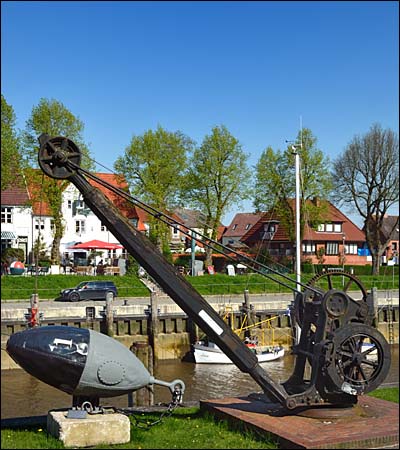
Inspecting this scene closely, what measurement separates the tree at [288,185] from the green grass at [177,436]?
1563 cm

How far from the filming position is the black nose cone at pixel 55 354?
9.34 meters

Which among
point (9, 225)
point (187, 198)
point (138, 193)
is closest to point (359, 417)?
point (138, 193)

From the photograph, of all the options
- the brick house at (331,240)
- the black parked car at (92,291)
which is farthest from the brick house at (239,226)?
the black parked car at (92,291)

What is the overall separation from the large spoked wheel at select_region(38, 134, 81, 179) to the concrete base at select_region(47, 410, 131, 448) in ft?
11.2

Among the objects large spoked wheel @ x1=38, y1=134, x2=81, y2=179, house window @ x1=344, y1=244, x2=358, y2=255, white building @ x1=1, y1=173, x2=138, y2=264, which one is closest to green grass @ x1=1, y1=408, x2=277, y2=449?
large spoked wheel @ x1=38, y1=134, x2=81, y2=179

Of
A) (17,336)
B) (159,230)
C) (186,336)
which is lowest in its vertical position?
(186,336)

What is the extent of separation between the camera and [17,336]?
9.71m

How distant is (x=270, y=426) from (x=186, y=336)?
2005cm

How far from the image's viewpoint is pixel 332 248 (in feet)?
191

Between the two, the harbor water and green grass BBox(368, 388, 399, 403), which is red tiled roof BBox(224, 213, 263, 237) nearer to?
the harbor water

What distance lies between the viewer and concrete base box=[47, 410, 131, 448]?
928 centimetres

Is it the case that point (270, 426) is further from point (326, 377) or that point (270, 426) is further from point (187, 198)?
point (187, 198)

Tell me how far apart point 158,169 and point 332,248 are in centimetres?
2574

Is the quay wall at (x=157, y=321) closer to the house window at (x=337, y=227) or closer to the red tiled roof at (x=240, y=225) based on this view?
the house window at (x=337, y=227)
